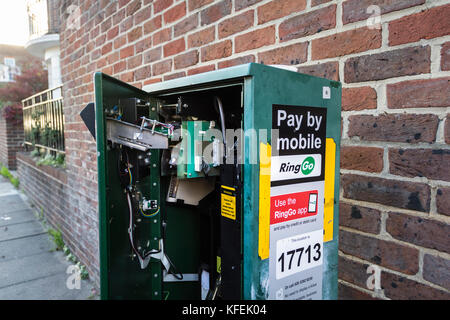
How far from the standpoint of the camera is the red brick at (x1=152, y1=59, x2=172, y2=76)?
90.9 inches

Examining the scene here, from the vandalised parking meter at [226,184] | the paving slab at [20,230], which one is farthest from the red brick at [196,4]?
the paving slab at [20,230]

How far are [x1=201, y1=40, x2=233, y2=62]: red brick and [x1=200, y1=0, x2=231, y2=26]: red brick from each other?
0.15 meters

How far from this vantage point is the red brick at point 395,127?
1.15 m

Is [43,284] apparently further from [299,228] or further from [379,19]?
[379,19]

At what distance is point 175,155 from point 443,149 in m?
1.10

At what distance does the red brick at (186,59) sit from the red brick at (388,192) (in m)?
1.24

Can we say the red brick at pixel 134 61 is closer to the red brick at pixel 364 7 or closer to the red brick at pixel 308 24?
the red brick at pixel 308 24

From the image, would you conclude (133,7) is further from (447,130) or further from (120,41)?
(447,130)

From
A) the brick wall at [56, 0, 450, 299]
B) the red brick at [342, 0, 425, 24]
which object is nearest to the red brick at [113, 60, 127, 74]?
the brick wall at [56, 0, 450, 299]

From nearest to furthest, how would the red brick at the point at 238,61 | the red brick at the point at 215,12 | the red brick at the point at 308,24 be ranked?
the red brick at the point at 308,24 → the red brick at the point at 238,61 → the red brick at the point at 215,12

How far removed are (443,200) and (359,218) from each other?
13.0 inches

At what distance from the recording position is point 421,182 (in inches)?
46.2

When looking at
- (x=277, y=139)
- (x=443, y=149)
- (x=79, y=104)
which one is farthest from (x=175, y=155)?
(x=79, y=104)

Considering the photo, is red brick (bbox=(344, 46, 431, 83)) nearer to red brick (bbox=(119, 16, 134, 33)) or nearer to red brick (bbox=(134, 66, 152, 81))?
red brick (bbox=(134, 66, 152, 81))
